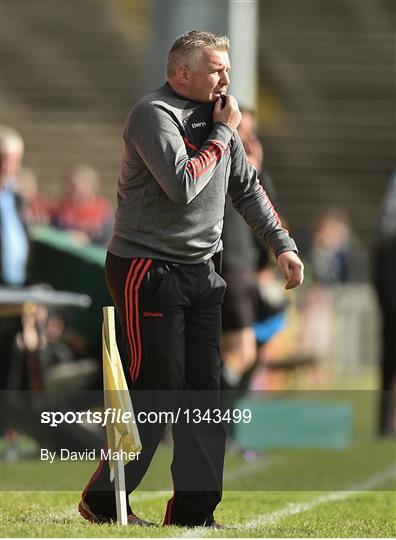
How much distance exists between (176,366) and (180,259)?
15.5 inches

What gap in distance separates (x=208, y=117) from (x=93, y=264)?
225 inches

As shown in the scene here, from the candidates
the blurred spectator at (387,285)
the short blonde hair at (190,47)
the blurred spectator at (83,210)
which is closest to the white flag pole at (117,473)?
the short blonde hair at (190,47)

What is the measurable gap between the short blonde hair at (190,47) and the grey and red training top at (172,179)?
121 mm

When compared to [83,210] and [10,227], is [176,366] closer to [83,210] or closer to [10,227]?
[10,227]

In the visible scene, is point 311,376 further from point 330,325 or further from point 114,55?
point 114,55

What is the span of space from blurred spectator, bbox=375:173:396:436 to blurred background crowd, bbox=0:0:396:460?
17 millimetres

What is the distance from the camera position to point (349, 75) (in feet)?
94.8

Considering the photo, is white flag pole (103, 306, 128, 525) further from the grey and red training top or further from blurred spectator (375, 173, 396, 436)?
blurred spectator (375, 173, 396, 436)

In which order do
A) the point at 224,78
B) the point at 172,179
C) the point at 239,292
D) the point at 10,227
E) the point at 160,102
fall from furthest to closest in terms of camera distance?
the point at 10,227 → the point at 239,292 → the point at 224,78 → the point at 160,102 → the point at 172,179

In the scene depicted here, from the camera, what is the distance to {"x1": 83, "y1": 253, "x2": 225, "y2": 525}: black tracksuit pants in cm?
618

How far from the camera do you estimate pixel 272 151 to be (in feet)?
90.9

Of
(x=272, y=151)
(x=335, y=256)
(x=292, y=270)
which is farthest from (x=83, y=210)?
(x=272, y=151)

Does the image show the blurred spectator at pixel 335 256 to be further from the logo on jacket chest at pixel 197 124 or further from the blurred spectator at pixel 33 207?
the logo on jacket chest at pixel 197 124

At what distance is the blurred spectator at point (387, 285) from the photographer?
14.3 metres
